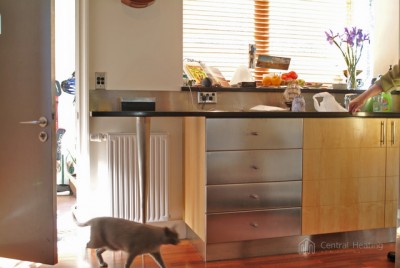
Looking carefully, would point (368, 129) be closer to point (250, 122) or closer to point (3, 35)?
point (250, 122)

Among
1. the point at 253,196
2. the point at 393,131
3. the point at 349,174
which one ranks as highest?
the point at 393,131

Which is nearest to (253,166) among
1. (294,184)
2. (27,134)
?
(294,184)

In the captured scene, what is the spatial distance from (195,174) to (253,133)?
1.47 feet

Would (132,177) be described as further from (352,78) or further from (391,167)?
(352,78)

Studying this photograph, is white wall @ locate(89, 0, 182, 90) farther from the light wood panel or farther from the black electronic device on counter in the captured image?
the light wood panel

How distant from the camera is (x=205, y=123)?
6.97 feet

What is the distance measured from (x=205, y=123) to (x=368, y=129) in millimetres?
Answer: 1091

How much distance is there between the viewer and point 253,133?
2195 millimetres

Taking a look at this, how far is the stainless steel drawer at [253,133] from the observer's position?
214 cm

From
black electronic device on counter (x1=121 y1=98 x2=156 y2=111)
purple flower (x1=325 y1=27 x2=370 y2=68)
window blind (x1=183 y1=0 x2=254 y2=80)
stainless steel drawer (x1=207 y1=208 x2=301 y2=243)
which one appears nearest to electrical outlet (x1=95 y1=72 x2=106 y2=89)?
black electronic device on counter (x1=121 y1=98 x2=156 y2=111)

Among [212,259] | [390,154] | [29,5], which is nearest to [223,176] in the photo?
[212,259]

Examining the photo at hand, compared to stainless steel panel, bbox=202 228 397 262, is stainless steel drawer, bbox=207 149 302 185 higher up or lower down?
higher up

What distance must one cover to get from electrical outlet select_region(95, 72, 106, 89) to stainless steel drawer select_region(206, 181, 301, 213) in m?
1.00

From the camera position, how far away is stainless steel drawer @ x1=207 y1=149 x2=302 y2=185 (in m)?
2.14
